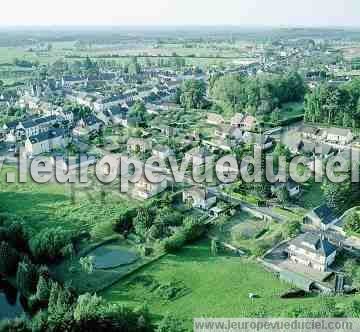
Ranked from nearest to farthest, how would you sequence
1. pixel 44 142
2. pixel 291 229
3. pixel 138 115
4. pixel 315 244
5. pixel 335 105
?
1. pixel 315 244
2. pixel 291 229
3. pixel 44 142
4. pixel 335 105
5. pixel 138 115

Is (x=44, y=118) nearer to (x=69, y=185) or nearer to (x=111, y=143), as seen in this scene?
(x=111, y=143)

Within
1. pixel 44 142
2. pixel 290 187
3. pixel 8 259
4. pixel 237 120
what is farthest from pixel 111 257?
pixel 237 120

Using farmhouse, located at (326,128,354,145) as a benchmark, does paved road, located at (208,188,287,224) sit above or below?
below

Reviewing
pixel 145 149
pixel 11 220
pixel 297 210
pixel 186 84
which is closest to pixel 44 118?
pixel 145 149

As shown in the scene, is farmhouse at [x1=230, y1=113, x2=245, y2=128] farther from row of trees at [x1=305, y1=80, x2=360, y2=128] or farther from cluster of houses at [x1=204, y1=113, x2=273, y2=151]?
row of trees at [x1=305, y1=80, x2=360, y2=128]

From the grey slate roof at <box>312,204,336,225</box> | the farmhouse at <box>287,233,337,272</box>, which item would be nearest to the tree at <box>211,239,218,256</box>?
the farmhouse at <box>287,233,337,272</box>

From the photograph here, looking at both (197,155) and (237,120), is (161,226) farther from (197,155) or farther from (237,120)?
(237,120)
